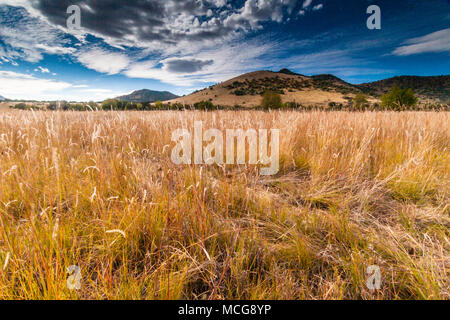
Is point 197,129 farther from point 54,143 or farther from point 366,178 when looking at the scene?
point 366,178

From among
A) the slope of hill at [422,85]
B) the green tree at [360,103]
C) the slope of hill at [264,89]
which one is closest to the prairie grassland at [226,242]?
the green tree at [360,103]

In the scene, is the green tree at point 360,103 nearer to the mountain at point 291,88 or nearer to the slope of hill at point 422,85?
the mountain at point 291,88

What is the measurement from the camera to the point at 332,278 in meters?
1.06

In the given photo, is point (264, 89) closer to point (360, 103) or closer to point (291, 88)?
point (291, 88)

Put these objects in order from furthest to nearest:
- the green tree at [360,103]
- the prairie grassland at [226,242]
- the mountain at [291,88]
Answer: the mountain at [291,88] < the green tree at [360,103] < the prairie grassland at [226,242]

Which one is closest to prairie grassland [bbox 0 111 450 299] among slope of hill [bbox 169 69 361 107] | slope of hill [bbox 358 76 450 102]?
slope of hill [bbox 169 69 361 107]

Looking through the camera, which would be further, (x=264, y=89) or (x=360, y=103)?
(x=264, y=89)

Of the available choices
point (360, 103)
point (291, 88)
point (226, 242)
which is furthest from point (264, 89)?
point (226, 242)

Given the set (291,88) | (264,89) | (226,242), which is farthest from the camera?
(291,88)

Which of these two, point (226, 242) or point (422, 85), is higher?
point (422, 85)

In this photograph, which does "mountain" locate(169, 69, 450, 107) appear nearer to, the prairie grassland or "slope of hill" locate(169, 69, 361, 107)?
"slope of hill" locate(169, 69, 361, 107)

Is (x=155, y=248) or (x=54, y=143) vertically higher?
(x=54, y=143)

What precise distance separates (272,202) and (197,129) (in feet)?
6.96

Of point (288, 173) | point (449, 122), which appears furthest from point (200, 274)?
point (449, 122)
